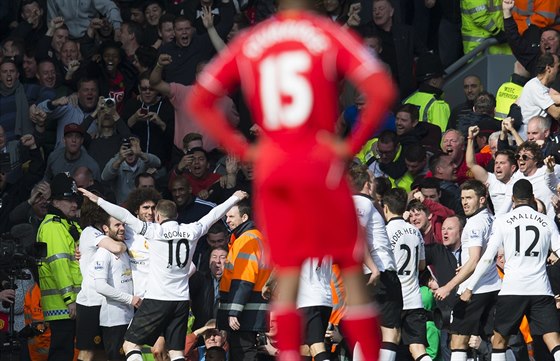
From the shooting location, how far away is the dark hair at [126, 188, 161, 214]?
1524cm

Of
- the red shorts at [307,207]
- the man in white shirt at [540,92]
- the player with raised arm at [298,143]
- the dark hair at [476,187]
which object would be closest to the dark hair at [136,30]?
the man in white shirt at [540,92]

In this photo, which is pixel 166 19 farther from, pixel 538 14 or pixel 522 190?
pixel 522 190

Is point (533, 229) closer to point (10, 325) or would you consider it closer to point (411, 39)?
point (10, 325)

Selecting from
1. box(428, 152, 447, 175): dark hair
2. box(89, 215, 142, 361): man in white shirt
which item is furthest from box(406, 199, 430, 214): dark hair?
box(89, 215, 142, 361): man in white shirt

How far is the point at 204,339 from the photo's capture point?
50.9 ft

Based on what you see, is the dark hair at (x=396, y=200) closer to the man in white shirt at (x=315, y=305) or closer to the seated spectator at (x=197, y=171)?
the man in white shirt at (x=315, y=305)

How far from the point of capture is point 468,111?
739 inches

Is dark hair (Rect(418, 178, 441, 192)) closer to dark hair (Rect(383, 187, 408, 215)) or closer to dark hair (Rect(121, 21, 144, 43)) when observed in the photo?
dark hair (Rect(383, 187, 408, 215))

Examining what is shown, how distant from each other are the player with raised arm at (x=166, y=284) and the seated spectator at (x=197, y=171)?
3.38 metres

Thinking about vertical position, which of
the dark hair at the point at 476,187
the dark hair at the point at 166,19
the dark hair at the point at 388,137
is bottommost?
the dark hair at the point at 476,187

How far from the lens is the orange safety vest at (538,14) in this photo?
65.0 ft

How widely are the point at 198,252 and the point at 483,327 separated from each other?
3.54 m

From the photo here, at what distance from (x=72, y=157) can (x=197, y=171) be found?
1.55 metres

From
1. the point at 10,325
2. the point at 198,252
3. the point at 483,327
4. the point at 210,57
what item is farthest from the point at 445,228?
the point at 210,57
